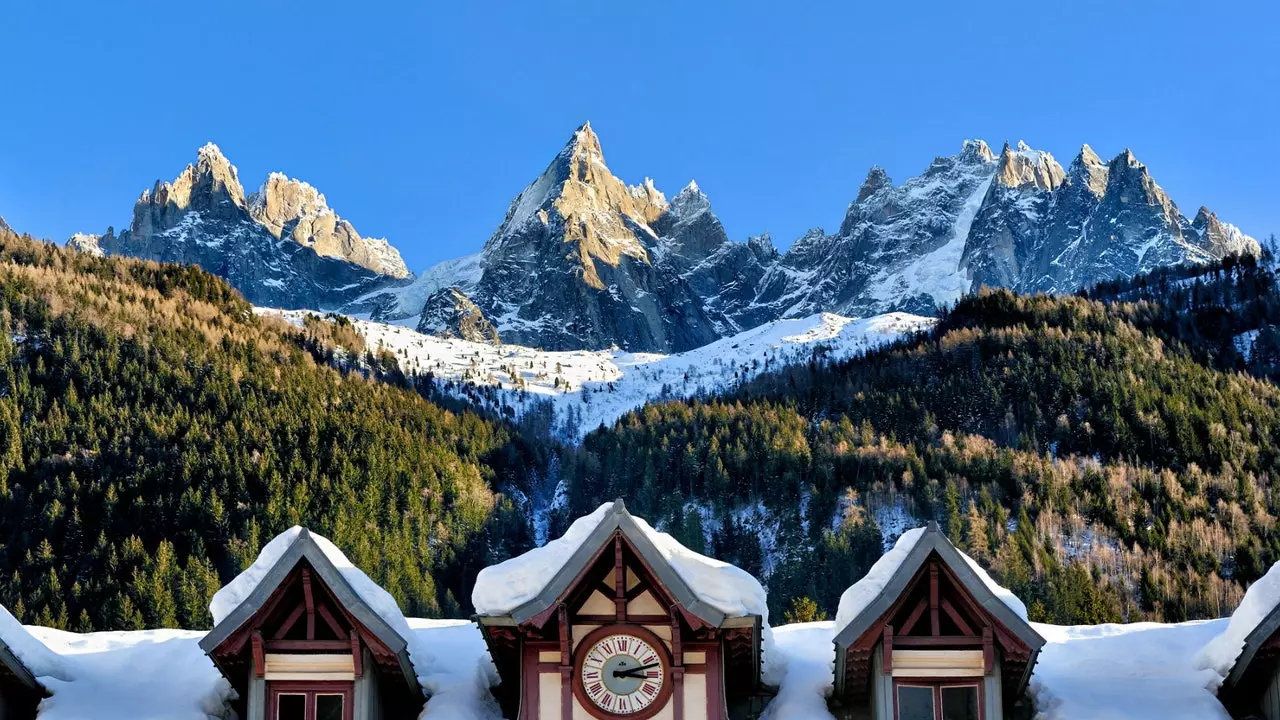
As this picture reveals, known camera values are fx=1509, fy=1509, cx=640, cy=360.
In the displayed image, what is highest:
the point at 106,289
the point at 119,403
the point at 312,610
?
the point at 106,289

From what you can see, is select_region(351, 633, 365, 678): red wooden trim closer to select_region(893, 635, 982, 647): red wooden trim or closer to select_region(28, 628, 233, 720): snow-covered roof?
select_region(28, 628, 233, 720): snow-covered roof

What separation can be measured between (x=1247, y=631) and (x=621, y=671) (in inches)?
293

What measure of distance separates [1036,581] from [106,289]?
384ft

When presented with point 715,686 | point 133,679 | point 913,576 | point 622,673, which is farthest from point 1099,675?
point 133,679

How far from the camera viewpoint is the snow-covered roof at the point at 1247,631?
17562mm

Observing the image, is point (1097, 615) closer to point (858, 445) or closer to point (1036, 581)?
point (1036, 581)

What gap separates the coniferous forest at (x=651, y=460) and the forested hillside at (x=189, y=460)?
367 mm

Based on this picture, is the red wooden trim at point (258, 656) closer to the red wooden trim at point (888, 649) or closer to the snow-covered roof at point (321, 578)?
the snow-covered roof at point (321, 578)

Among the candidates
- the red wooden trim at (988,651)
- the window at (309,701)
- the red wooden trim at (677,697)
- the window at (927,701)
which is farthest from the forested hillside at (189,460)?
the red wooden trim at (988,651)

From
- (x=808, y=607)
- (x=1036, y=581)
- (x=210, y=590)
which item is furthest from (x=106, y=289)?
(x=808, y=607)

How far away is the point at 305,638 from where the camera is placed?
59.4 ft

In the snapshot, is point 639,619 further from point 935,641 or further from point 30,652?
point 30,652

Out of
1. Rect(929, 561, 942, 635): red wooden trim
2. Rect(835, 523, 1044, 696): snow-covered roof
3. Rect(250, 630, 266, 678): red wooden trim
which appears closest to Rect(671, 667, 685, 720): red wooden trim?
Rect(835, 523, 1044, 696): snow-covered roof

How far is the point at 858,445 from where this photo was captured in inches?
6122
